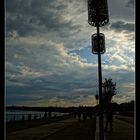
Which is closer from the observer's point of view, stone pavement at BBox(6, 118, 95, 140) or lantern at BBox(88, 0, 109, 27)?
lantern at BBox(88, 0, 109, 27)

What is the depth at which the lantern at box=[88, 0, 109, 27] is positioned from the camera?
991cm

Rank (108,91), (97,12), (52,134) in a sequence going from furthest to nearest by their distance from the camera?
1. (52,134)
2. (108,91)
3. (97,12)

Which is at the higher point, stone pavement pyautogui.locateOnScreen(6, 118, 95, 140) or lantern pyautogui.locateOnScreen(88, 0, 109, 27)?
lantern pyautogui.locateOnScreen(88, 0, 109, 27)

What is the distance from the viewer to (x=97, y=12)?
10.2m

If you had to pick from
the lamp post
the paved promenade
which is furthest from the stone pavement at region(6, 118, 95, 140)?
the lamp post

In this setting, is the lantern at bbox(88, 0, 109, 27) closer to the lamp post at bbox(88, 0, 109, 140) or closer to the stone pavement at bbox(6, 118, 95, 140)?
the lamp post at bbox(88, 0, 109, 140)

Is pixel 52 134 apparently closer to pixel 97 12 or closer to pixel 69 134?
pixel 69 134

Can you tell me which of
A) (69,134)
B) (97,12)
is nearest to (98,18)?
(97,12)

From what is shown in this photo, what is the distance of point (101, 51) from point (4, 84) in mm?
7167

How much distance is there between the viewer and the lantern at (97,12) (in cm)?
991

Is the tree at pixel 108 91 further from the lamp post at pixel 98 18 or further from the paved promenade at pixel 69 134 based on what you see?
the lamp post at pixel 98 18
